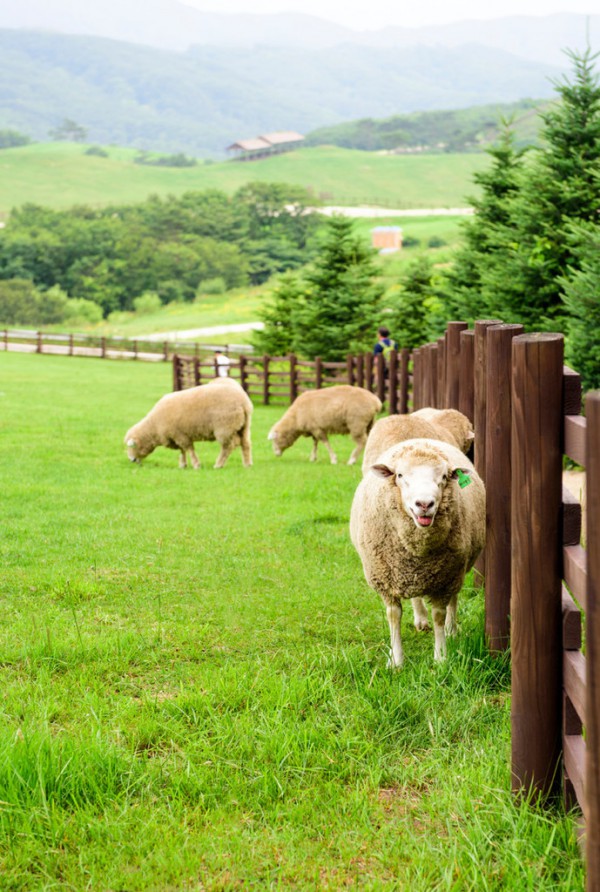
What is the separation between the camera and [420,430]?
6371 millimetres

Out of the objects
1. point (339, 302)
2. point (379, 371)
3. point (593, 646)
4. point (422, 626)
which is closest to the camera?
Result: point (593, 646)

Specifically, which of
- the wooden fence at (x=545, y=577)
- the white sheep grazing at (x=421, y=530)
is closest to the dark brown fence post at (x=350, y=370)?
the white sheep grazing at (x=421, y=530)

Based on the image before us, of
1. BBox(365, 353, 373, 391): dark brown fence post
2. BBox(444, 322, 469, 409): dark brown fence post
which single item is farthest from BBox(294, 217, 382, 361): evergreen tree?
BBox(444, 322, 469, 409): dark brown fence post

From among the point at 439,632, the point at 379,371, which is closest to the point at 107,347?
the point at 379,371

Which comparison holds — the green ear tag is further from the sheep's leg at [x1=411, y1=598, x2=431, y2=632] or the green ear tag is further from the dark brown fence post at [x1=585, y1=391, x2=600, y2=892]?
the dark brown fence post at [x1=585, y1=391, x2=600, y2=892]

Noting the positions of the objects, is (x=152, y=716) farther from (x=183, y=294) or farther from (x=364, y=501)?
(x=183, y=294)

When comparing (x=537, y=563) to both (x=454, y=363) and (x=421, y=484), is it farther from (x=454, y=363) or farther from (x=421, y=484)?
(x=454, y=363)

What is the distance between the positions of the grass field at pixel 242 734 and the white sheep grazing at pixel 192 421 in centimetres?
561

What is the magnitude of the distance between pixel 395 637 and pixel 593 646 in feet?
8.49

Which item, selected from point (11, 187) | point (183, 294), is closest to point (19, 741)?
point (183, 294)

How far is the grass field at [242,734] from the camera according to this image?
9.60 ft

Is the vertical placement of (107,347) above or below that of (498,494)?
below

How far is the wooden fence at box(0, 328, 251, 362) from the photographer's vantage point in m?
48.1

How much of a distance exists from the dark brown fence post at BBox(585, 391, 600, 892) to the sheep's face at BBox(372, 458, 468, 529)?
1960mm
